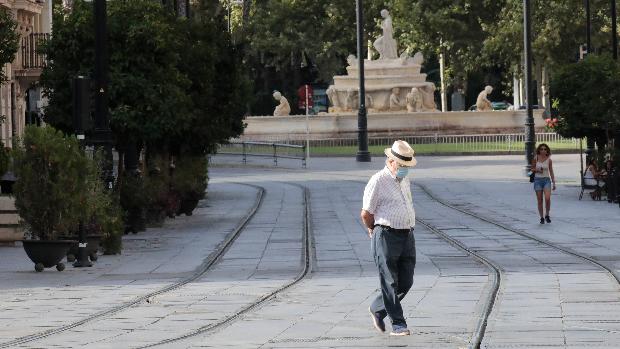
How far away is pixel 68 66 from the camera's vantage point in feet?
111

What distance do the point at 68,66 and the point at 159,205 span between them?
3976 millimetres

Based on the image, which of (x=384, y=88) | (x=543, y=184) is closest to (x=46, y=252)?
(x=543, y=184)

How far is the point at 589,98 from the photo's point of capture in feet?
150

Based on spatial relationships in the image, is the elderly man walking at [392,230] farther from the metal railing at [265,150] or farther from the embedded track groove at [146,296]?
the metal railing at [265,150]

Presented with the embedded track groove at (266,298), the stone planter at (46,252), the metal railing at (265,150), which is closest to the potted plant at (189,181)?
the embedded track groove at (266,298)

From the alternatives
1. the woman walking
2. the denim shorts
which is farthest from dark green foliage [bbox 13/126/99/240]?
the denim shorts

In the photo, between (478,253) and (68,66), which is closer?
(478,253)

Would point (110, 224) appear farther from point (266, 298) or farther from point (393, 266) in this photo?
point (393, 266)

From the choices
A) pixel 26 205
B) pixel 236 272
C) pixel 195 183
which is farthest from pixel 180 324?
pixel 195 183

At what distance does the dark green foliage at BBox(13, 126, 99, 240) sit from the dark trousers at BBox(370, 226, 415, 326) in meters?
10.5

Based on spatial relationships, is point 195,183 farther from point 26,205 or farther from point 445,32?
point 445,32

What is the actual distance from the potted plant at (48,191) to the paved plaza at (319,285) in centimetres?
44

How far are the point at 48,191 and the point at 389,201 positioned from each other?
10824mm

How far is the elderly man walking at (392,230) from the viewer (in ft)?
50.7
